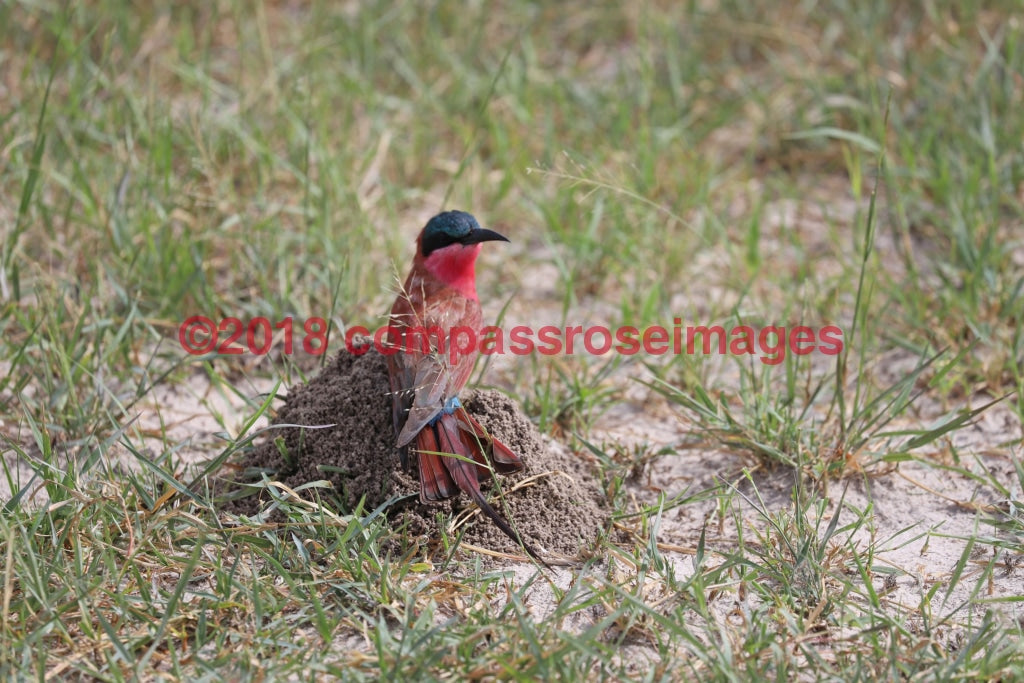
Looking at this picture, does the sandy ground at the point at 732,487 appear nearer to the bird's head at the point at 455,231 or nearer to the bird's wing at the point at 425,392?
the bird's wing at the point at 425,392

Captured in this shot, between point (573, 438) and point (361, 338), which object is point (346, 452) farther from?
point (573, 438)

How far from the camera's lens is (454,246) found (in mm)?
3475

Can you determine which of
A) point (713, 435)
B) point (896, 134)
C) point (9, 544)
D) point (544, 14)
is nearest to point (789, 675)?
point (713, 435)

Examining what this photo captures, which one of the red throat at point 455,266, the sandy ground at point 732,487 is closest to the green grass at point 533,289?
the sandy ground at point 732,487

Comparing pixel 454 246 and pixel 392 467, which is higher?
pixel 454 246

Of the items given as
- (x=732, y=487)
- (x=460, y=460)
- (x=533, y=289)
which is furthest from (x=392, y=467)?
(x=533, y=289)

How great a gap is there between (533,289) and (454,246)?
1.08 meters

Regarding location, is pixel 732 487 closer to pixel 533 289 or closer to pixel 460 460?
pixel 460 460

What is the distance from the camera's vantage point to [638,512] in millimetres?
3127

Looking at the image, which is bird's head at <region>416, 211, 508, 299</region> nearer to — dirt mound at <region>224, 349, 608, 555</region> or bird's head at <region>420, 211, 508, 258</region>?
bird's head at <region>420, 211, 508, 258</region>

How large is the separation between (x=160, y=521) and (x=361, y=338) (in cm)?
83

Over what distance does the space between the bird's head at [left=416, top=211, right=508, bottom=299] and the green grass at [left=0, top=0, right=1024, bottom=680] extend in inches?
12.1

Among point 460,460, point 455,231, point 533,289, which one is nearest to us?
point 460,460

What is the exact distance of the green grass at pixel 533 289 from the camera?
8.50 feet
